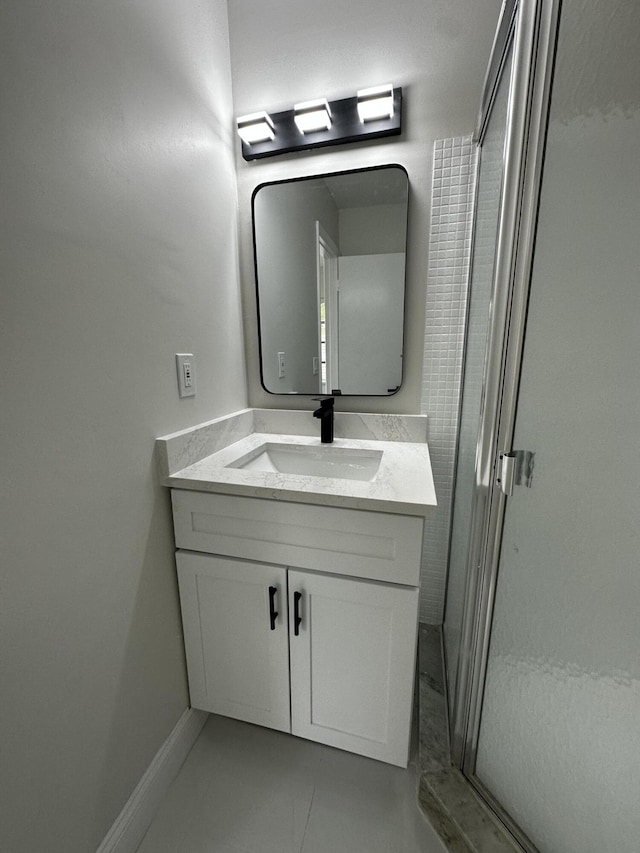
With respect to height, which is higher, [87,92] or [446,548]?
[87,92]

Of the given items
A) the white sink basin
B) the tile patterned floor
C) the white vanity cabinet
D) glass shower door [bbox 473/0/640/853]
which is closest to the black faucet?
the white sink basin

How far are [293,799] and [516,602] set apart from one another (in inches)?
33.4

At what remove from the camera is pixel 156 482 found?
955 mm

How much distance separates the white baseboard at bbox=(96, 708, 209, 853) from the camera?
2.73ft

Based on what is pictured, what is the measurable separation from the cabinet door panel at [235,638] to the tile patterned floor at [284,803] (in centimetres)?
13

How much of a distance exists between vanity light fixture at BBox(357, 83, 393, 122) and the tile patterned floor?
2061 millimetres

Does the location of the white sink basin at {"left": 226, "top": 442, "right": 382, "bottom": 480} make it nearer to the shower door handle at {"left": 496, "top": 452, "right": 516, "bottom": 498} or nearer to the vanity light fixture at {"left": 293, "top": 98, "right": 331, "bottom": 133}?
the shower door handle at {"left": 496, "top": 452, "right": 516, "bottom": 498}

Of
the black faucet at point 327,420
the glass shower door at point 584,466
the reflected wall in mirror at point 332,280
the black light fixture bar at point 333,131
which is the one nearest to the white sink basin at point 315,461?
the black faucet at point 327,420

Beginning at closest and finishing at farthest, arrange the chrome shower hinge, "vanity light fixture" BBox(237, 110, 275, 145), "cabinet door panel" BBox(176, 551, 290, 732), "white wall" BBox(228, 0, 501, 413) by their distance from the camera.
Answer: the chrome shower hinge < "cabinet door panel" BBox(176, 551, 290, 732) < "white wall" BBox(228, 0, 501, 413) < "vanity light fixture" BBox(237, 110, 275, 145)

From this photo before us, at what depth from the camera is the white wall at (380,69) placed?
1099 mm

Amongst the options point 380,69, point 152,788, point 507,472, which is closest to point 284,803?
point 152,788

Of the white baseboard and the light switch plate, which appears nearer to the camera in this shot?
the white baseboard

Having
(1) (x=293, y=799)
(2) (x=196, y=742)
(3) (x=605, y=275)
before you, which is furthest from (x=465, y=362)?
(2) (x=196, y=742)

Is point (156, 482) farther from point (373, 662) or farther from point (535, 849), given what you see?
point (535, 849)
